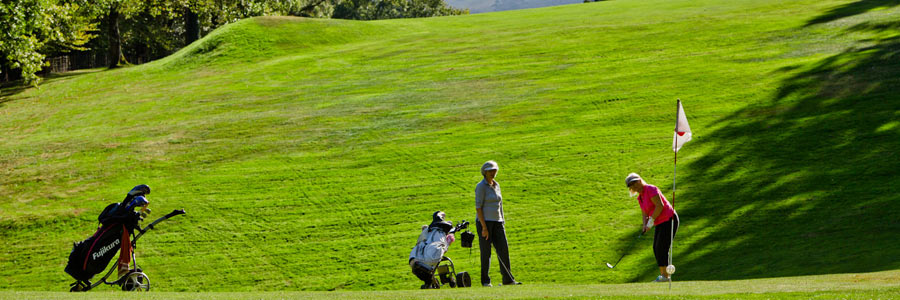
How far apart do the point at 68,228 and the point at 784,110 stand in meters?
19.7

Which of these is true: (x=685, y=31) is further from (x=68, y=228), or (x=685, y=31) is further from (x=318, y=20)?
(x=68, y=228)

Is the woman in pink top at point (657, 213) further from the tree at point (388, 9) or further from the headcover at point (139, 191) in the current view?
the tree at point (388, 9)

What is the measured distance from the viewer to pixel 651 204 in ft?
40.3

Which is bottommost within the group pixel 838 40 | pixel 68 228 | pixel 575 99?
pixel 68 228

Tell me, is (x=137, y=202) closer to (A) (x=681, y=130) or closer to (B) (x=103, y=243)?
(B) (x=103, y=243)

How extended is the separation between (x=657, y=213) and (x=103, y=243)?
8.63 meters

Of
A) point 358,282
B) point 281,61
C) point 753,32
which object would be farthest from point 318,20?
point 358,282

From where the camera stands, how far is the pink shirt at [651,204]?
483 inches

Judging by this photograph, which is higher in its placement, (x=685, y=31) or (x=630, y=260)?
(x=685, y=31)

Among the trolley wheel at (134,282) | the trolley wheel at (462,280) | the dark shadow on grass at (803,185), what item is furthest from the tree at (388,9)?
the trolley wheel at (462,280)

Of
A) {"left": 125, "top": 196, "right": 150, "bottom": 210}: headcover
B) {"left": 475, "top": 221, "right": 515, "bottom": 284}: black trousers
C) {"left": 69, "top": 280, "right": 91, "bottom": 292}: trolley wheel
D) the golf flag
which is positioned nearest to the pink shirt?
the golf flag

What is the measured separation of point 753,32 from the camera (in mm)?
36031

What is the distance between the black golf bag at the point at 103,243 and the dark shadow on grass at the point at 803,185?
9278 millimetres

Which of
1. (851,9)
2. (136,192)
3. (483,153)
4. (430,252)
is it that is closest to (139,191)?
(136,192)
